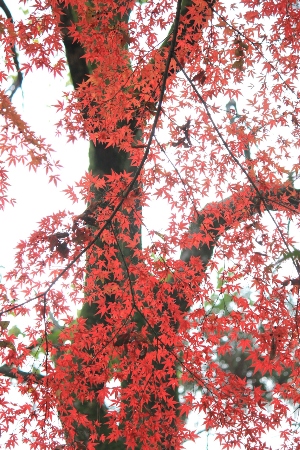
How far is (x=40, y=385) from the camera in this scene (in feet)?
7.47

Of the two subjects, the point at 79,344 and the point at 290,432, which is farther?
the point at 290,432

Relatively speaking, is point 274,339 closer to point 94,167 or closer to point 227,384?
point 227,384

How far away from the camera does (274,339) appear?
79.6 inches

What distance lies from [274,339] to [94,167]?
7.94 feet

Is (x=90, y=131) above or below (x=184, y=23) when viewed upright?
below

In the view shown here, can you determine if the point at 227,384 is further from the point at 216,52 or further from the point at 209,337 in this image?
the point at 216,52

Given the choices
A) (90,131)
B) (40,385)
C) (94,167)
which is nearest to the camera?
(40,385)

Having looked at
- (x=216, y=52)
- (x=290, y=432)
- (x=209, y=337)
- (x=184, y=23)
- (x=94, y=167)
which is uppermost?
(x=94, y=167)

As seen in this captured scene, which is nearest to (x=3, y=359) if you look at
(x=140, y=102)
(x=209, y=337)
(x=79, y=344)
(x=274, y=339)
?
(x=79, y=344)

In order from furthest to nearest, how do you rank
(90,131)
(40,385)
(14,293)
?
(90,131)
(14,293)
(40,385)

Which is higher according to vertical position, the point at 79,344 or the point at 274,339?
the point at 79,344

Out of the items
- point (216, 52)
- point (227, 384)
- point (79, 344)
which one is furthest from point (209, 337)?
point (216, 52)

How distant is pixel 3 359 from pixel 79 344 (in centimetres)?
43

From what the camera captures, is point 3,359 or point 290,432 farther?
point 290,432
